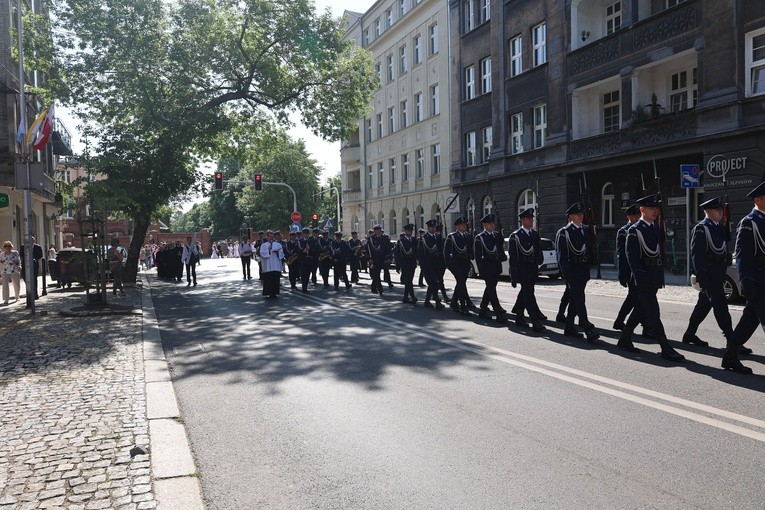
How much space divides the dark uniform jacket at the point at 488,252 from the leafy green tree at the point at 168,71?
1269cm

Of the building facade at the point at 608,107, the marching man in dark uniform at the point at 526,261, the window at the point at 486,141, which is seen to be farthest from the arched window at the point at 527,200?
the marching man in dark uniform at the point at 526,261

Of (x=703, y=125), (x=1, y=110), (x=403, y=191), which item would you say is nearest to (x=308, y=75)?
(x=1, y=110)

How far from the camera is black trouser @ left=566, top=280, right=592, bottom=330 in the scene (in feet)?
28.9

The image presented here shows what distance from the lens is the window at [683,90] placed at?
73.8 ft

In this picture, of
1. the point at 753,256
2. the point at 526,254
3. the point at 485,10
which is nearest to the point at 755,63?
the point at 526,254

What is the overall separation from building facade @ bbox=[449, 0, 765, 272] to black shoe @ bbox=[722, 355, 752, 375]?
1052 centimetres

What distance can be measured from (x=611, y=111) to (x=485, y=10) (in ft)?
34.8

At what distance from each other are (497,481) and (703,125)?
19.2 metres

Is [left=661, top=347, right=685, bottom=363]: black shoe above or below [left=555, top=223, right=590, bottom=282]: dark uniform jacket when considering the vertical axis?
below

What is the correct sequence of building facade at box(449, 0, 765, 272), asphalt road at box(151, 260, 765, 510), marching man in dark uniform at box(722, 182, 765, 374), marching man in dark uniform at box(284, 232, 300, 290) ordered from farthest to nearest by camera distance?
1. marching man in dark uniform at box(284, 232, 300, 290)
2. building facade at box(449, 0, 765, 272)
3. marching man in dark uniform at box(722, 182, 765, 374)
4. asphalt road at box(151, 260, 765, 510)

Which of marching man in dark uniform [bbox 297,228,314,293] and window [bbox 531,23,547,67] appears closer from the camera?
marching man in dark uniform [bbox 297,228,314,293]

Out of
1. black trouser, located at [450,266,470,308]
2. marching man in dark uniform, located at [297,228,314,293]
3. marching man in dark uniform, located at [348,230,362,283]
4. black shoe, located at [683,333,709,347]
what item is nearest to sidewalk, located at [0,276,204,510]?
black trouser, located at [450,266,470,308]

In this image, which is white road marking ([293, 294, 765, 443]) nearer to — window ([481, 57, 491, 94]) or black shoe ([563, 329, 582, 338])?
black shoe ([563, 329, 582, 338])

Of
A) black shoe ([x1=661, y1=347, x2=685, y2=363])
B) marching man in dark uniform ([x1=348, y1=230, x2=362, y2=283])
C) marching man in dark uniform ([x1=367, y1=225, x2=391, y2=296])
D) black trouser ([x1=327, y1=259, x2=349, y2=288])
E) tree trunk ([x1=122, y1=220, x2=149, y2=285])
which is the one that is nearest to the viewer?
black shoe ([x1=661, y1=347, x2=685, y2=363])
